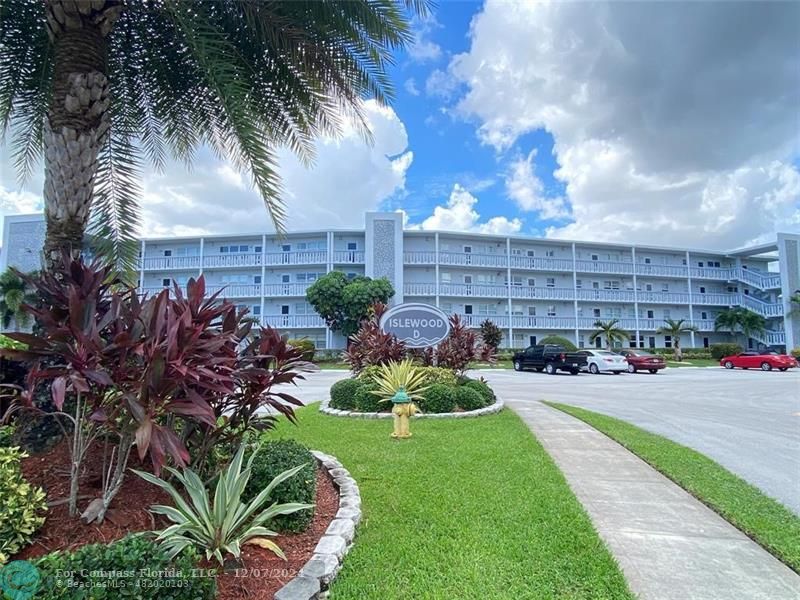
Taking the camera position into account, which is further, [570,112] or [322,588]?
[570,112]

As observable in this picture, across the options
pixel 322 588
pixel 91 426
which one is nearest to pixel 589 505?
pixel 322 588

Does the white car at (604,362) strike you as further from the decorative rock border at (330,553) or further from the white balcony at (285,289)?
the decorative rock border at (330,553)

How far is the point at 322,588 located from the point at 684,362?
128 ft

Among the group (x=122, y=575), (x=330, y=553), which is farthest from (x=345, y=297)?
(x=122, y=575)

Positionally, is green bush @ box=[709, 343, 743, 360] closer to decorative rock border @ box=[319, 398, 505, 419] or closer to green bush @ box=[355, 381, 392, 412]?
decorative rock border @ box=[319, 398, 505, 419]

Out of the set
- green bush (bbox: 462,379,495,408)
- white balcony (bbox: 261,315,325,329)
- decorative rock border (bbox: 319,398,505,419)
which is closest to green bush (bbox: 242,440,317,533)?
decorative rock border (bbox: 319,398,505,419)

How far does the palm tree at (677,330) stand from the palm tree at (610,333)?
10.9ft

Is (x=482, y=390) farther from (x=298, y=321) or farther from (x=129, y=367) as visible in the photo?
(x=298, y=321)

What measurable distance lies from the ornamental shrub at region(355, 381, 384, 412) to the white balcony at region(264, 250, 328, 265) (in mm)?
28629

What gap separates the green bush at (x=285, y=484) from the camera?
366cm

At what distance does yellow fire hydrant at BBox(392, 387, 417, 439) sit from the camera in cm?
748

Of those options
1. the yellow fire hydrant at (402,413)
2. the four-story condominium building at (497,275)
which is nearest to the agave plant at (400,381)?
the yellow fire hydrant at (402,413)

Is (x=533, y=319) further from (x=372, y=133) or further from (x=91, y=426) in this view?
(x=91, y=426)

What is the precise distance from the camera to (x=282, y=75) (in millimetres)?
6680
